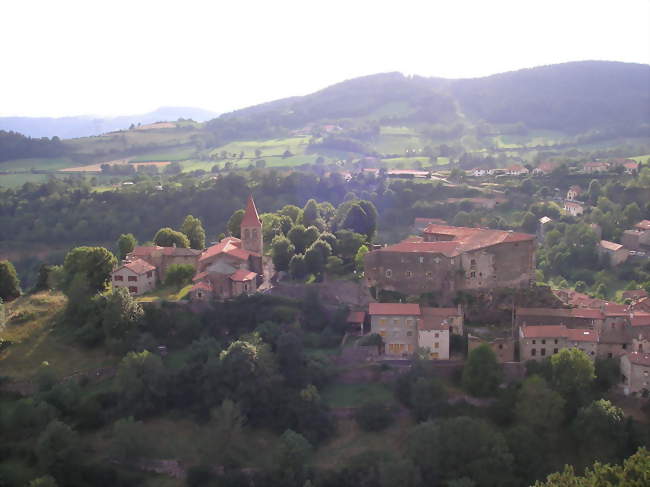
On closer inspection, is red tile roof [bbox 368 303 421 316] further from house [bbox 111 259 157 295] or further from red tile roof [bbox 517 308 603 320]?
house [bbox 111 259 157 295]

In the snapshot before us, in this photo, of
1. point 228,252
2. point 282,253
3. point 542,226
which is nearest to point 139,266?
point 228,252

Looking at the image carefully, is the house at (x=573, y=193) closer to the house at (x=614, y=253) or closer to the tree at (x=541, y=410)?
the house at (x=614, y=253)

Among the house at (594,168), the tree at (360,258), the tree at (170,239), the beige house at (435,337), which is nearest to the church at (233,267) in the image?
the tree at (170,239)

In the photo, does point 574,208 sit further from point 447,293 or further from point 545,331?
point 545,331

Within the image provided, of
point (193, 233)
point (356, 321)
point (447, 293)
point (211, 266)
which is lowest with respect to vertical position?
point (356, 321)

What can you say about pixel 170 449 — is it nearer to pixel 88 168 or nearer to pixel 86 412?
pixel 86 412

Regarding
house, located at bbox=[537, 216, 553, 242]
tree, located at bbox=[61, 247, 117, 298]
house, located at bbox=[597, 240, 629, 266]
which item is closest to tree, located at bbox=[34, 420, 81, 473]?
tree, located at bbox=[61, 247, 117, 298]
